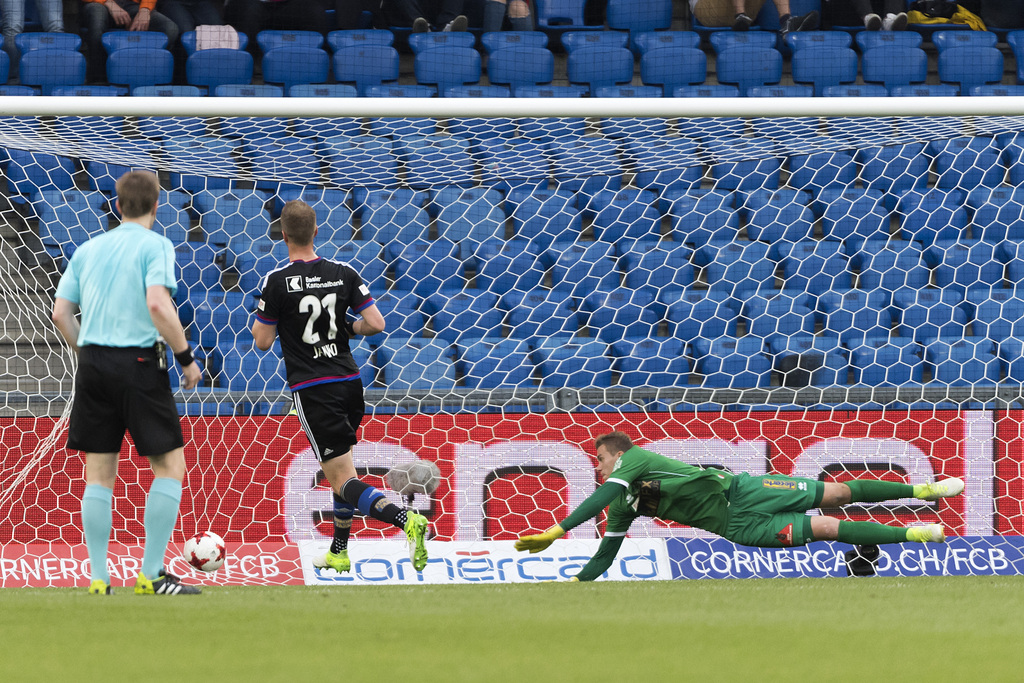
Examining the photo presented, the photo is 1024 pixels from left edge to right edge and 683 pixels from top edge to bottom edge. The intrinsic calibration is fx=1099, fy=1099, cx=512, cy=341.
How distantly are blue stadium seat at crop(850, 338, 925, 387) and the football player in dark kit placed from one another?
10.2ft

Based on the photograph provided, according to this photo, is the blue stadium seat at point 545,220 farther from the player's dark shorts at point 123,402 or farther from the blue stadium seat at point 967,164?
the player's dark shorts at point 123,402

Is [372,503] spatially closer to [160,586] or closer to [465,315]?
[160,586]

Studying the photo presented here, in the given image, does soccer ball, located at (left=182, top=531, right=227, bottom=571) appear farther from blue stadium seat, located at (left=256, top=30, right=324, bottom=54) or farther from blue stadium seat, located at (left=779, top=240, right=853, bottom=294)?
blue stadium seat, located at (left=256, top=30, right=324, bottom=54)

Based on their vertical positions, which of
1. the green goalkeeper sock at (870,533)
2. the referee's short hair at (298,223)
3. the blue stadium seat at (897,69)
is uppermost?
the blue stadium seat at (897,69)

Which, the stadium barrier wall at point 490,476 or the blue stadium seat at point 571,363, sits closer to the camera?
the stadium barrier wall at point 490,476

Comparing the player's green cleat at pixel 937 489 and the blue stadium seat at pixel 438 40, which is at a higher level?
the blue stadium seat at pixel 438 40

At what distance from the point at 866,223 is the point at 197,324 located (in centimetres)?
413

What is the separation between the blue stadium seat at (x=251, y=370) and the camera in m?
5.52

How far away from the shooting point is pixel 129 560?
5.09 metres

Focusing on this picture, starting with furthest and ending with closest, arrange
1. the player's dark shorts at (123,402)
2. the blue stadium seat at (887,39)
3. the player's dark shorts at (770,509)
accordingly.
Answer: the blue stadium seat at (887,39)
the player's dark shorts at (770,509)
the player's dark shorts at (123,402)

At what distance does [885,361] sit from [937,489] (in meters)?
1.56

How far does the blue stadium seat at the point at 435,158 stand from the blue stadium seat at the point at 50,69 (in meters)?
3.17

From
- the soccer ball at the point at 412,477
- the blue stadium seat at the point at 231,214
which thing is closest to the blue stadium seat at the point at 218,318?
the blue stadium seat at the point at 231,214

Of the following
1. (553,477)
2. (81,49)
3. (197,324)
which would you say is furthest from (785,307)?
(81,49)
